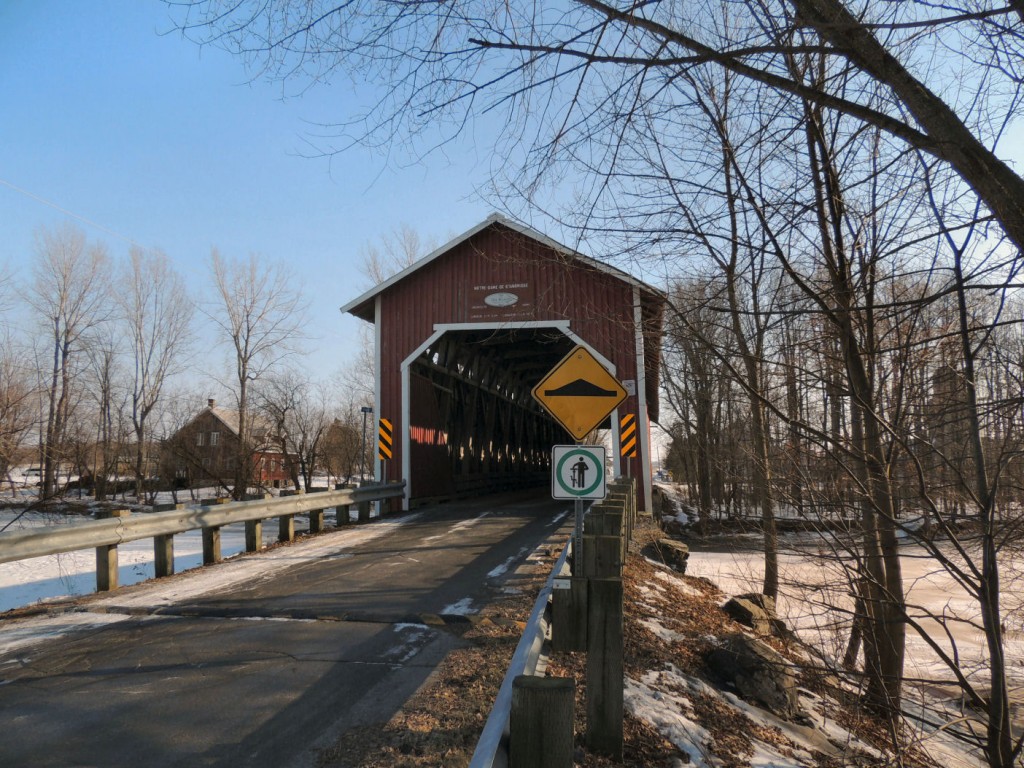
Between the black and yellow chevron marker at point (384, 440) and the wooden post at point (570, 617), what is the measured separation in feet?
37.7

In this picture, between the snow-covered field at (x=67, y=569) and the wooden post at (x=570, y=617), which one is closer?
the wooden post at (x=570, y=617)

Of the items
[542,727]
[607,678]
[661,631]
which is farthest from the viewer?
[661,631]

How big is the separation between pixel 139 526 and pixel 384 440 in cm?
766

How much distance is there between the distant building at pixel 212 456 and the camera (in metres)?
22.7

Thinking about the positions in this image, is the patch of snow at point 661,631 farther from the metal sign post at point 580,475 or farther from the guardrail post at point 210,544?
the guardrail post at point 210,544

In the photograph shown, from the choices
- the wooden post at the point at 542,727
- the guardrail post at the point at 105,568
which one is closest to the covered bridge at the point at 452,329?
the guardrail post at the point at 105,568

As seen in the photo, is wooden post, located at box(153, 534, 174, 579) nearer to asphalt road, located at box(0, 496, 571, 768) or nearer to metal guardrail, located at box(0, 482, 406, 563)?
metal guardrail, located at box(0, 482, 406, 563)

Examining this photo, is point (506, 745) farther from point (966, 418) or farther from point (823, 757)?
point (823, 757)

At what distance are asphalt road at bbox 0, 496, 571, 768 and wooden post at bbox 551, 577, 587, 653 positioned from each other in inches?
37.4

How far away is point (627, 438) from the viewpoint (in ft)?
44.4

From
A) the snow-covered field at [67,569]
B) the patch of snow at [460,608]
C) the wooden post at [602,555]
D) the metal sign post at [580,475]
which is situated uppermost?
the metal sign post at [580,475]

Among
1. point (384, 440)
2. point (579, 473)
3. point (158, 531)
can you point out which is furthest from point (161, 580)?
point (384, 440)

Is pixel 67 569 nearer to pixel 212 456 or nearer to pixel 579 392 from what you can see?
pixel 579 392

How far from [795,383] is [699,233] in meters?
1.20
